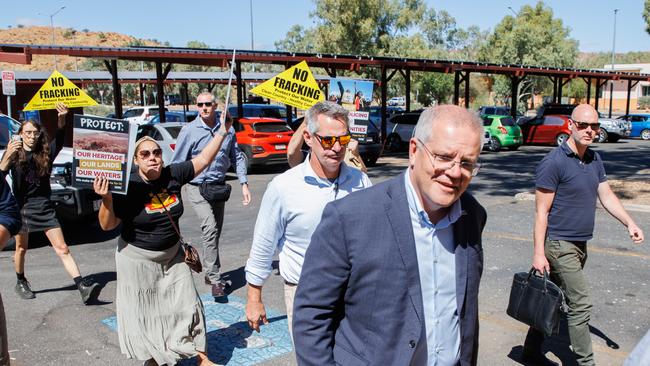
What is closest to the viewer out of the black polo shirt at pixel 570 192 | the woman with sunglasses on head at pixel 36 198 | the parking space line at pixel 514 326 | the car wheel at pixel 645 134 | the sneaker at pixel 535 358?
the black polo shirt at pixel 570 192

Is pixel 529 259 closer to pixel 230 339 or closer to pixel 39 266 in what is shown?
pixel 230 339

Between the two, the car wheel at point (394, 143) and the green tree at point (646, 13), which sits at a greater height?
the green tree at point (646, 13)

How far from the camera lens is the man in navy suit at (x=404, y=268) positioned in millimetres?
2018

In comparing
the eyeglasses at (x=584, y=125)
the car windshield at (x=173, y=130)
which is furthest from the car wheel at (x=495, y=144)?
the eyeglasses at (x=584, y=125)

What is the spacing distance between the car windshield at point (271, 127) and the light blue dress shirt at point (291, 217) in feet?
46.2

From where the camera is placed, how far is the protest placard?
405 centimetres

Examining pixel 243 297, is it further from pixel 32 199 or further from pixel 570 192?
pixel 570 192

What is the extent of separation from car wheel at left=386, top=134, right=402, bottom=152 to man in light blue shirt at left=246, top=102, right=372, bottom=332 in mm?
21686

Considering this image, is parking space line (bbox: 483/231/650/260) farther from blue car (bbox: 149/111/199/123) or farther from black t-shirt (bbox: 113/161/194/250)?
blue car (bbox: 149/111/199/123)

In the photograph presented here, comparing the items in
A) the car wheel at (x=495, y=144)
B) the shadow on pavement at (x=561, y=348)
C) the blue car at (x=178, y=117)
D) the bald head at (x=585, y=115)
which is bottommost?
the shadow on pavement at (x=561, y=348)

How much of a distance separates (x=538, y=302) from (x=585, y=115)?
138 centimetres

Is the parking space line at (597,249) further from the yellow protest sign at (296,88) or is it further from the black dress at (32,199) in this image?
the black dress at (32,199)

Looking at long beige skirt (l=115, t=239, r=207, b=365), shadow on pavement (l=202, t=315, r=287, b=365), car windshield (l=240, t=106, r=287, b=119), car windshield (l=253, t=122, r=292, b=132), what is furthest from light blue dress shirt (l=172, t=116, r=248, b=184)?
car windshield (l=240, t=106, r=287, b=119)

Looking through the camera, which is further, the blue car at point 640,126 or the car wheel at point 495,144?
the blue car at point 640,126
